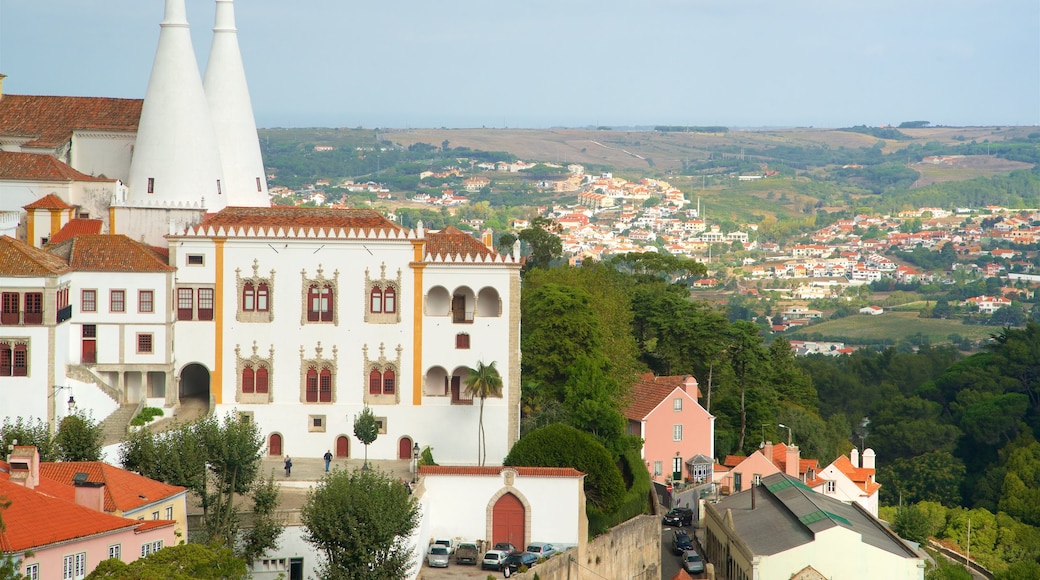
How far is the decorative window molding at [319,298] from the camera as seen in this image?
53.7m

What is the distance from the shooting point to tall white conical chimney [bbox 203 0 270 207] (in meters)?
60.8

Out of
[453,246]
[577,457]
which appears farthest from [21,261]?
[577,457]

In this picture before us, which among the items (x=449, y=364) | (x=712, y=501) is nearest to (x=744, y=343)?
(x=712, y=501)

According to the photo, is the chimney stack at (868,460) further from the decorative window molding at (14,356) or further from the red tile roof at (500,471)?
the decorative window molding at (14,356)

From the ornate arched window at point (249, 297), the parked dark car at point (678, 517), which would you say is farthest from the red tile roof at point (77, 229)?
the parked dark car at point (678, 517)

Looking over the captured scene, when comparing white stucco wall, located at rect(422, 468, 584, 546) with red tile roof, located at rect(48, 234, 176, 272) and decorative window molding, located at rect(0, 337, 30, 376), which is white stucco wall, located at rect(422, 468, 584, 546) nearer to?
red tile roof, located at rect(48, 234, 176, 272)

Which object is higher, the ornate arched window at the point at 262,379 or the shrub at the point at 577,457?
the ornate arched window at the point at 262,379

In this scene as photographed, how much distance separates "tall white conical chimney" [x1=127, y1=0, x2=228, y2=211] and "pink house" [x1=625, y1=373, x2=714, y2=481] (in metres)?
17.5

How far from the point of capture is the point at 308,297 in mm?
53750

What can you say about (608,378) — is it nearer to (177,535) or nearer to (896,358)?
(177,535)

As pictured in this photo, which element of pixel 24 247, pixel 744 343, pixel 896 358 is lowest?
pixel 896 358

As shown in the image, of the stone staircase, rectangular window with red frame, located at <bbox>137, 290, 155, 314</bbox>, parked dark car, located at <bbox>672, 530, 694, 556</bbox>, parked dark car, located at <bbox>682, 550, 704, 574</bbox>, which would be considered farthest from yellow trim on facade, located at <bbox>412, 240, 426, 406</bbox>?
parked dark car, located at <bbox>672, 530, 694, 556</bbox>

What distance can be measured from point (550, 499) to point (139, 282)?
14934 mm

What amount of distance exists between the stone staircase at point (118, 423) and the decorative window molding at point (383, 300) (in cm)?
782
